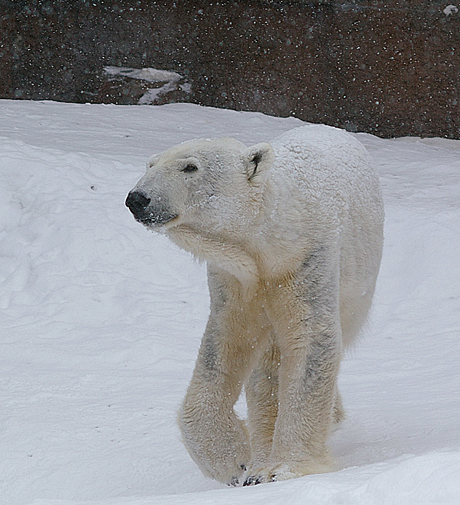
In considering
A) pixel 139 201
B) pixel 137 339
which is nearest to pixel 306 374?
pixel 139 201

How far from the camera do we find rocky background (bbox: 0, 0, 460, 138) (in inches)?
397

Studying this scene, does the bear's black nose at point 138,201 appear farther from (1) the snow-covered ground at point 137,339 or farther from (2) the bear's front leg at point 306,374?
(1) the snow-covered ground at point 137,339

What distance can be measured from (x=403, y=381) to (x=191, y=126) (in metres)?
5.09

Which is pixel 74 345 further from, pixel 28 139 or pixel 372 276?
pixel 28 139

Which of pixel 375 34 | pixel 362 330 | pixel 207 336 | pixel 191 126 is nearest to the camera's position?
pixel 207 336

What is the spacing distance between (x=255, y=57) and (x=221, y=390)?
25.6ft

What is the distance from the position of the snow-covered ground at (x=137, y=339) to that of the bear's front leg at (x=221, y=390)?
8.4 inches

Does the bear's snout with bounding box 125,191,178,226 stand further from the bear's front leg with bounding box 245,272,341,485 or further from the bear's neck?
the bear's front leg with bounding box 245,272,341,485

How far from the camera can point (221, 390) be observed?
10.1ft

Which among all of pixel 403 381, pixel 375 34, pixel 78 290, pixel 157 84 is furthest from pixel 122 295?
pixel 375 34

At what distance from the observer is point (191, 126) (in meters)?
9.07

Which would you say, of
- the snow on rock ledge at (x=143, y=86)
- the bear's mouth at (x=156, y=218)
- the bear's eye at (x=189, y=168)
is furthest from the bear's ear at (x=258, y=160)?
the snow on rock ledge at (x=143, y=86)

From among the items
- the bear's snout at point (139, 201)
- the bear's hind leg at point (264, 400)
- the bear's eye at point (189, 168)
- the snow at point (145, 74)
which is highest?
the bear's eye at point (189, 168)

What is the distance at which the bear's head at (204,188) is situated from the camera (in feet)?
8.52
